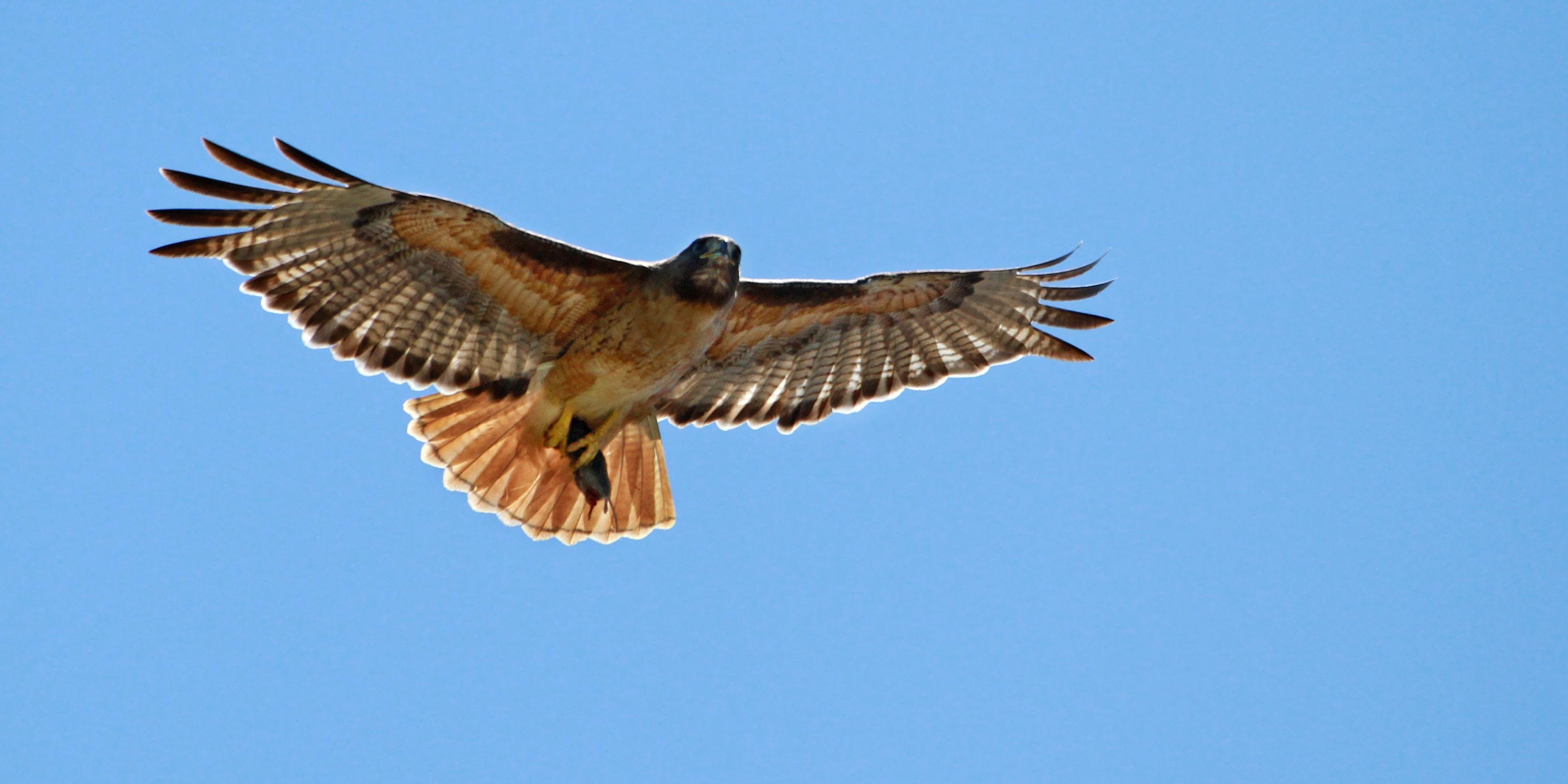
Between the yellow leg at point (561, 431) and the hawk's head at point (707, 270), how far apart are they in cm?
126

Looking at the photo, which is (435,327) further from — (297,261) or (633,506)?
(633,506)

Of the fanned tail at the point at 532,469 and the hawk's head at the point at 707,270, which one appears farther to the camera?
the fanned tail at the point at 532,469

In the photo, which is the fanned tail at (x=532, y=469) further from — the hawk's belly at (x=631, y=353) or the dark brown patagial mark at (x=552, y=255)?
the dark brown patagial mark at (x=552, y=255)

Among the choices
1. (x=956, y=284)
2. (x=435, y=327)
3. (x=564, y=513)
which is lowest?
(x=564, y=513)

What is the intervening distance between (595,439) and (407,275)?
5.28ft

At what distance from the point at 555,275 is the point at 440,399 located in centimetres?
119

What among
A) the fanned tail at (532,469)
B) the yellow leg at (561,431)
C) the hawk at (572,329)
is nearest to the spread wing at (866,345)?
the hawk at (572,329)

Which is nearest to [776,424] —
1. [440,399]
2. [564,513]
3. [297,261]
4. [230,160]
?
[564,513]

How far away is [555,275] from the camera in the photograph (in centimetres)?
930

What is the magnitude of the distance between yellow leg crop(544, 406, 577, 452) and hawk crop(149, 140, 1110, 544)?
0.02 metres

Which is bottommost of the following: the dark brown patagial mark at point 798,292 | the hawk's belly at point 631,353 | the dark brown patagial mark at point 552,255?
the hawk's belly at point 631,353

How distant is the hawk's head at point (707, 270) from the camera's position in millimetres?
8984

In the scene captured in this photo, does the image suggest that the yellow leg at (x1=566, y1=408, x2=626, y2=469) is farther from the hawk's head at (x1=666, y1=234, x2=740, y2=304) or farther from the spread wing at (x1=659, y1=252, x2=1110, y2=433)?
the hawk's head at (x1=666, y1=234, x2=740, y2=304)

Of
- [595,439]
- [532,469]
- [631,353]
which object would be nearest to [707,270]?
[631,353]
